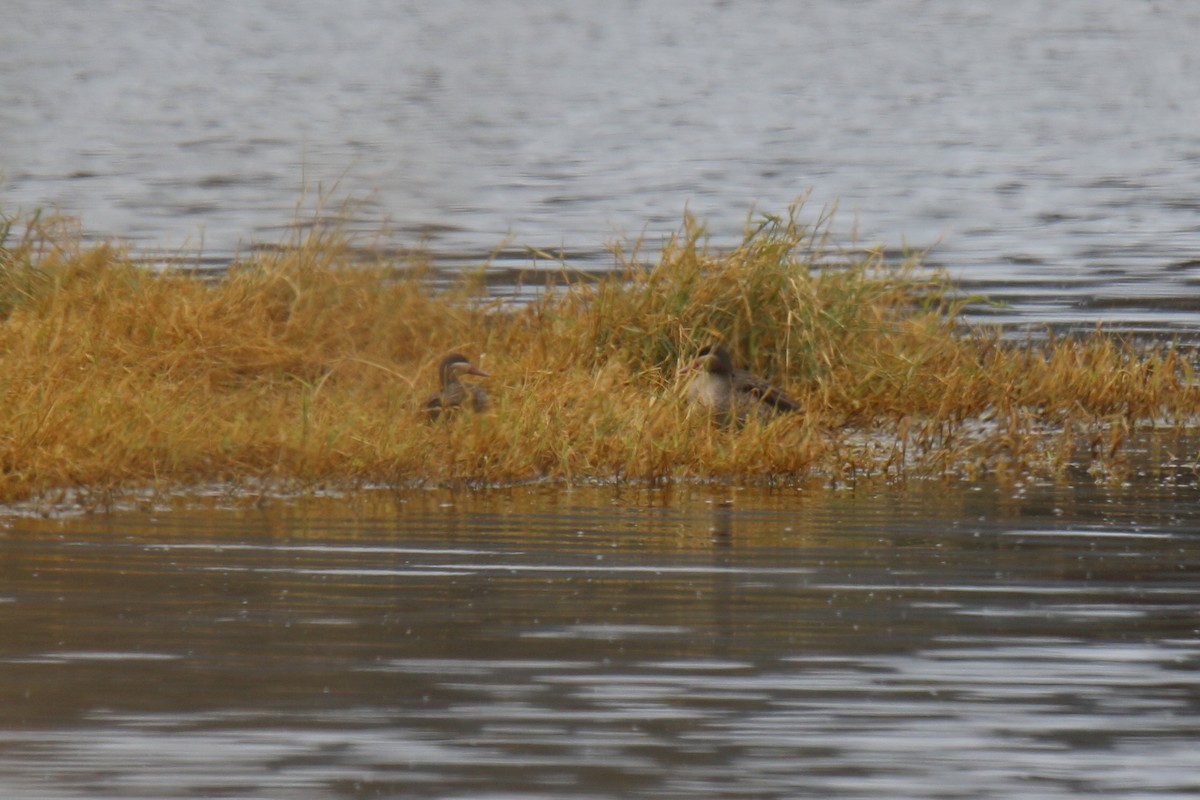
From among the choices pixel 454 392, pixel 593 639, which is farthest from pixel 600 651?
pixel 454 392

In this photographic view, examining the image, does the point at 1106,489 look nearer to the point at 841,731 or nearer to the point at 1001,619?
the point at 1001,619

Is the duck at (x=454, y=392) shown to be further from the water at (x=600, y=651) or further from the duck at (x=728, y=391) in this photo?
the water at (x=600, y=651)

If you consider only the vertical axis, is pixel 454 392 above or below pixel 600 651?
above

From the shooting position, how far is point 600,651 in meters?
7.11

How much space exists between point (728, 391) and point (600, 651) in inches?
191

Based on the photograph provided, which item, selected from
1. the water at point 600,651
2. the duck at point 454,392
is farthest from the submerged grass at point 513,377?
the water at point 600,651

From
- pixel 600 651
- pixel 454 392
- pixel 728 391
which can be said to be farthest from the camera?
pixel 728 391

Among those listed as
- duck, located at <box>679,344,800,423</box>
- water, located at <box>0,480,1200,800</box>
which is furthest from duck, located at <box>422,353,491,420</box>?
water, located at <box>0,480,1200,800</box>

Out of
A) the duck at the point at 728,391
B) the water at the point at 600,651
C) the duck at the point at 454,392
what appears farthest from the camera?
the duck at the point at 728,391

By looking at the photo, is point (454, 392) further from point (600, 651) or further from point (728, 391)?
point (600, 651)

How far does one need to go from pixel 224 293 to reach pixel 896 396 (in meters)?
3.50

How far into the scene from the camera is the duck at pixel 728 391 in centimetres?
1159

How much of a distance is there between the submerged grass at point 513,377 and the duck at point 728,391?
0.15m

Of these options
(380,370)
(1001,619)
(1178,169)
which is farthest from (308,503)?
(1178,169)
